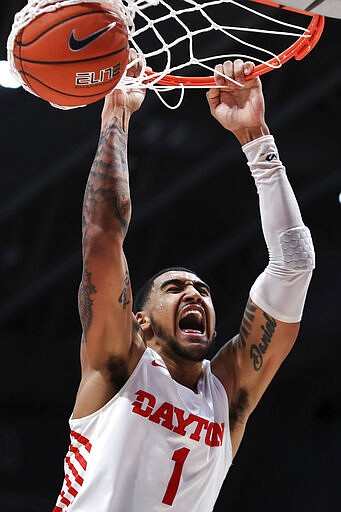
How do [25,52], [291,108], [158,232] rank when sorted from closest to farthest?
[25,52] → [291,108] → [158,232]

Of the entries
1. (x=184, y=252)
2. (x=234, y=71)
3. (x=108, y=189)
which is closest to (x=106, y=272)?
(x=108, y=189)

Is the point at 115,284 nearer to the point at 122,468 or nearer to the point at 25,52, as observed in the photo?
the point at 122,468

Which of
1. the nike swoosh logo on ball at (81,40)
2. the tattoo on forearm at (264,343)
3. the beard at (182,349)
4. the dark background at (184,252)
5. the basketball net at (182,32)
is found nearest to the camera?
the nike swoosh logo on ball at (81,40)

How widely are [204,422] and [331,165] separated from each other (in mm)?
3395

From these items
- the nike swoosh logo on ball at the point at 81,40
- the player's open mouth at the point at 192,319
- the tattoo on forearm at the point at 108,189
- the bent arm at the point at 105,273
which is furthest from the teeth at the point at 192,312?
the nike swoosh logo on ball at the point at 81,40

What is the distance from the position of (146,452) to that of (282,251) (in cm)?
79

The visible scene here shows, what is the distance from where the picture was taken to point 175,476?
2.32 meters

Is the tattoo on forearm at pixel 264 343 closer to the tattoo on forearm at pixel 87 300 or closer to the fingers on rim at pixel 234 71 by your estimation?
the tattoo on forearm at pixel 87 300

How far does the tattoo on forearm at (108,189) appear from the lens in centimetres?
240

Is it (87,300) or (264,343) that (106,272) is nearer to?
(87,300)

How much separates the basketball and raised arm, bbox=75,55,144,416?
32cm

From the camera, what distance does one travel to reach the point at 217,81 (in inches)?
110

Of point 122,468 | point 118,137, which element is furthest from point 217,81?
point 122,468

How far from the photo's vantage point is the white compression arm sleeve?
2625 millimetres
